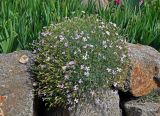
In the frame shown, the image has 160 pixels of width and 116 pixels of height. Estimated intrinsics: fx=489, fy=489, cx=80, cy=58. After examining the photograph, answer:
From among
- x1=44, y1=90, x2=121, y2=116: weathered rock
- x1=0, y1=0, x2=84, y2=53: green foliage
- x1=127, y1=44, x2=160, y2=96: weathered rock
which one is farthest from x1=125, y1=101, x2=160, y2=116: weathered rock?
x1=0, y1=0, x2=84, y2=53: green foliage

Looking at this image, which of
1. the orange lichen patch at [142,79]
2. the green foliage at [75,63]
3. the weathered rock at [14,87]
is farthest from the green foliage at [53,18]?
the orange lichen patch at [142,79]

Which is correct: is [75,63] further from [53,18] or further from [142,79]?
[53,18]

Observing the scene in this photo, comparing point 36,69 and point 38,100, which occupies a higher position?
point 36,69

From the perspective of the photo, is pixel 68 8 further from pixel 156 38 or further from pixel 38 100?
pixel 38 100

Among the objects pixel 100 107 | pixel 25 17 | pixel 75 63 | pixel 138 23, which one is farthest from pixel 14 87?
pixel 138 23

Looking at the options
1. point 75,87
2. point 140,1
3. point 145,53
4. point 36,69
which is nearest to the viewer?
point 75,87

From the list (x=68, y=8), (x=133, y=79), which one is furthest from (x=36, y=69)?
(x=68, y=8)

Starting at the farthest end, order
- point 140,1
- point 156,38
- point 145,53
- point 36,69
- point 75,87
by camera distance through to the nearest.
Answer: point 140,1
point 156,38
point 145,53
point 36,69
point 75,87
